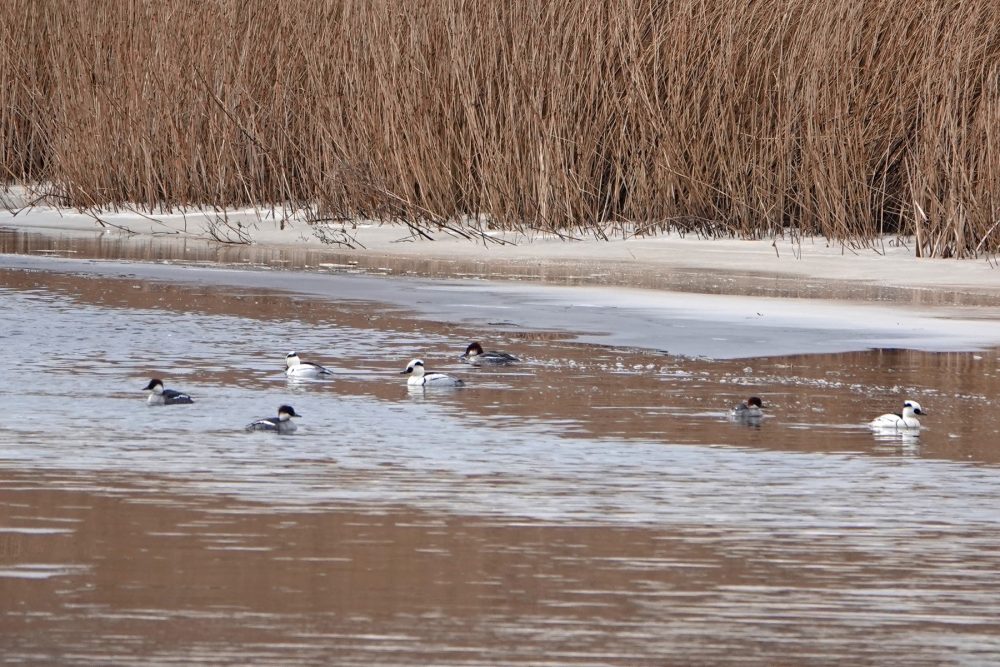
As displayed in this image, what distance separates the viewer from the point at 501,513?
4.77m

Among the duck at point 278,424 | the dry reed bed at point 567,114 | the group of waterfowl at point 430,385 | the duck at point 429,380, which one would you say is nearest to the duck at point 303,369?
the group of waterfowl at point 430,385

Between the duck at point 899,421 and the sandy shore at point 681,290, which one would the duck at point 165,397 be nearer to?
the duck at point 899,421

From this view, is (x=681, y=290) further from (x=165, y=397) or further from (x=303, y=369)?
(x=165, y=397)

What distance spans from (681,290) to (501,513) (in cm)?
620

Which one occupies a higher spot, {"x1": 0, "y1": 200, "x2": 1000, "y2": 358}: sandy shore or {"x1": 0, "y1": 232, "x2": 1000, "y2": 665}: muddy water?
{"x1": 0, "y1": 200, "x2": 1000, "y2": 358}: sandy shore

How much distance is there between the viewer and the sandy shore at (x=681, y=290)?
8.87 m

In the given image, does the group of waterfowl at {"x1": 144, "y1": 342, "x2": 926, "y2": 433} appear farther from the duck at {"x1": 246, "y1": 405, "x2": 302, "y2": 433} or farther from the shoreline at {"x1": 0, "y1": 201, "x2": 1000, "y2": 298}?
the shoreline at {"x1": 0, "y1": 201, "x2": 1000, "y2": 298}

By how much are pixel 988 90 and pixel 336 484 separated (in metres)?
7.83

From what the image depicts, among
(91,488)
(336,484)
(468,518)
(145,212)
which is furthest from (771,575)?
(145,212)

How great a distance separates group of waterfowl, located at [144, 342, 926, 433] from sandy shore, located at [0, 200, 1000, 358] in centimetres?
107

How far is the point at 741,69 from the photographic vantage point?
1353 cm

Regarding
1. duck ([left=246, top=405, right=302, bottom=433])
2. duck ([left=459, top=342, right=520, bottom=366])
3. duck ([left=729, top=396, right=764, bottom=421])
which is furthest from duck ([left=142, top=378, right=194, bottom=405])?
duck ([left=729, top=396, right=764, bottom=421])

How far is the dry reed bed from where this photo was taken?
12625 mm

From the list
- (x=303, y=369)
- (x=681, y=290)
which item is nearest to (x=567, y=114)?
(x=681, y=290)
